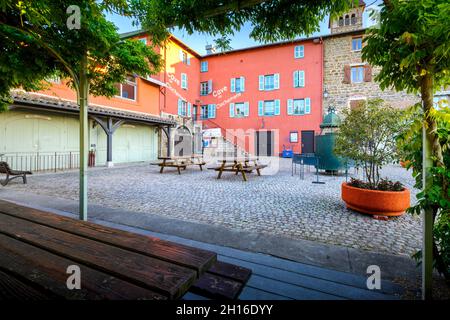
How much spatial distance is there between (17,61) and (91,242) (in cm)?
316

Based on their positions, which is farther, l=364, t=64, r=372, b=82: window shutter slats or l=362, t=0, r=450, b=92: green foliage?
l=364, t=64, r=372, b=82: window shutter slats

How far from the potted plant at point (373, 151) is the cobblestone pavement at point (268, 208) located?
10.1 inches

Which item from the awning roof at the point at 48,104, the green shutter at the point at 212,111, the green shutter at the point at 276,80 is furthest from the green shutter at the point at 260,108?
the awning roof at the point at 48,104

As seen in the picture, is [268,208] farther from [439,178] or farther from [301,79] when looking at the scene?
[301,79]

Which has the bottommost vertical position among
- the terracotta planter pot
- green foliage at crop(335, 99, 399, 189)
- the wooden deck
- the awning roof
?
the wooden deck

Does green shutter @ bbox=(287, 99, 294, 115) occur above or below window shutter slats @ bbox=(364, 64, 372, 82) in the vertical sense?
below

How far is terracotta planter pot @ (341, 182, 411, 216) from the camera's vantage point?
3.75 meters

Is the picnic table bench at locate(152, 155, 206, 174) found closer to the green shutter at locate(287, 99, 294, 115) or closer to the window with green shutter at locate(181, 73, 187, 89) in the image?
the green shutter at locate(287, 99, 294, 115)

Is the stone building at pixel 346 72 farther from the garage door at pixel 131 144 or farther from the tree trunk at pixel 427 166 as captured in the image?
the tree trunk at pixel 427 166

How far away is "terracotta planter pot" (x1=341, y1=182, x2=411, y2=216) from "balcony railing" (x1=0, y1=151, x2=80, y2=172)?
1122 centimetres

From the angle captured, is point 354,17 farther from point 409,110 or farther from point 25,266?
point 25,266

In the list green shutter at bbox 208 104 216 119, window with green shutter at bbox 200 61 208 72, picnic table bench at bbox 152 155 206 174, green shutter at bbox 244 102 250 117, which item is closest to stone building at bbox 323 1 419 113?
green shutter at bbox 244 102 250 117

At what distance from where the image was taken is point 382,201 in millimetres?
3783

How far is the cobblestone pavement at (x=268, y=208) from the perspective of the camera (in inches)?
121
